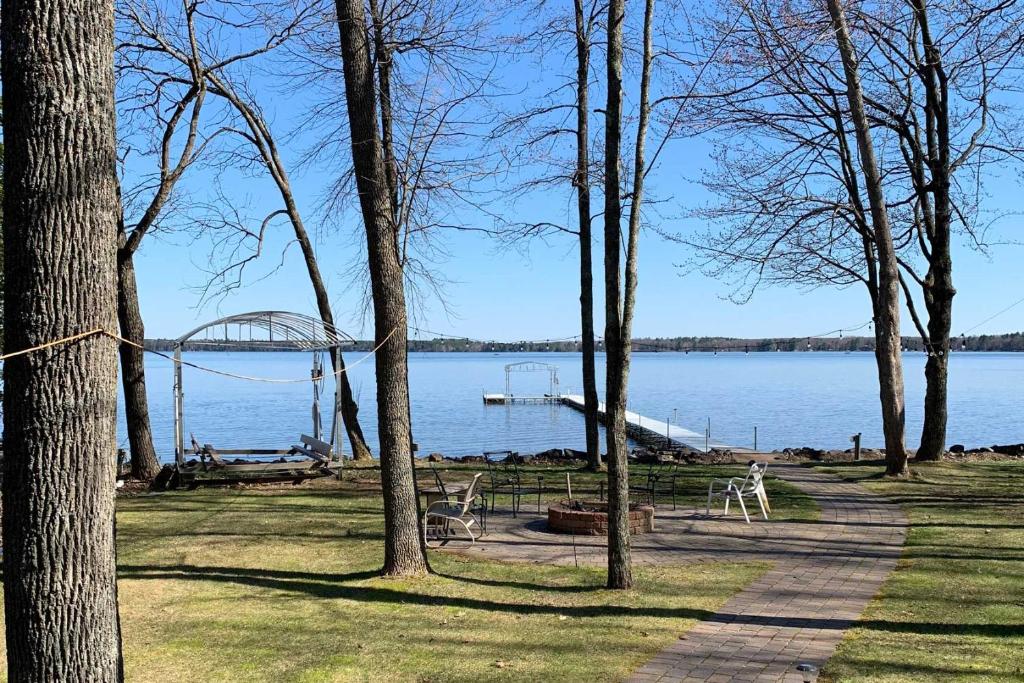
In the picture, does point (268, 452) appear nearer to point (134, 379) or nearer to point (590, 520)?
point (134, 379)

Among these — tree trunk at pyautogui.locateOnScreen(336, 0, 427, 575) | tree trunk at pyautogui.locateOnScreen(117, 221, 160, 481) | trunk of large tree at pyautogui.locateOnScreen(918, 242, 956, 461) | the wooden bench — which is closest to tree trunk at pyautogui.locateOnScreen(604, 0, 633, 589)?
tree trunk at pyautogui.locateOnScreen(336, 0, 427, 575)

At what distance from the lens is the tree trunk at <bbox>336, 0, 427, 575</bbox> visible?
25.5 ft

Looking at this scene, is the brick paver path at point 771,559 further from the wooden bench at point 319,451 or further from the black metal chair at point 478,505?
the wooden bench at point 319,451

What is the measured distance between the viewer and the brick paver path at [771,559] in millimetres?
5500

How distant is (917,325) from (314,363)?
41.5 feet

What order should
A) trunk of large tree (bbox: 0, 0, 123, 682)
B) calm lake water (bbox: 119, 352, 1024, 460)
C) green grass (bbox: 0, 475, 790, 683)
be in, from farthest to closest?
calm lake water (bbox: 119, 352, 1024, 460)
green grass (bbox: 0, 475, 790, 683)
trunk of large tree (bbox: 0, 0, 123, 682)

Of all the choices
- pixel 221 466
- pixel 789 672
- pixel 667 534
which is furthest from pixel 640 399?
pixel 789 672

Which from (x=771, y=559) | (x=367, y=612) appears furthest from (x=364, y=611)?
(x=771, y=559)

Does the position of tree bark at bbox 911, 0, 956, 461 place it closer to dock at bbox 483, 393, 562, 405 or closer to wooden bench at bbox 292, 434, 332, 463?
wooden bench at bbox 292, 434, 332, 463

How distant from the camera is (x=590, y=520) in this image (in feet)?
33.0

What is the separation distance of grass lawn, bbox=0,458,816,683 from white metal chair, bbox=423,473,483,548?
61 cm

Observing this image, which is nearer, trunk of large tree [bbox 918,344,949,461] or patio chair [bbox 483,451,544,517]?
patio chair [bbox 483,451,544,517]

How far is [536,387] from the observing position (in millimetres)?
76500

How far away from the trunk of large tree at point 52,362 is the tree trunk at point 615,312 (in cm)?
422
